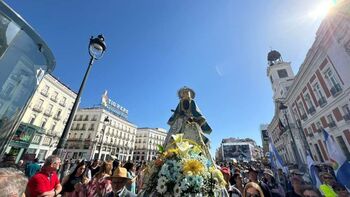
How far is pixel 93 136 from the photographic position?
50.0 meters

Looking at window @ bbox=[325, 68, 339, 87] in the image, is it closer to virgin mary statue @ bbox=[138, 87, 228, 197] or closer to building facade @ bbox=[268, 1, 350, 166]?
building facade @ bbox=[268, 1, 350, 166]

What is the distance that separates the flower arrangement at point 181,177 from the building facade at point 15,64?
65.0 inches

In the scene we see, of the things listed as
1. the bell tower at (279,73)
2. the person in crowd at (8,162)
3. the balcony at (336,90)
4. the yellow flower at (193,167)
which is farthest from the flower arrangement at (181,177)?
the bell tower at (279,73)

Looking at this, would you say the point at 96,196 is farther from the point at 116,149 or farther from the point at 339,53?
the point at 116,149

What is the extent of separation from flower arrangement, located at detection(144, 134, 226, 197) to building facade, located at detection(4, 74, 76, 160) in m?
37.8

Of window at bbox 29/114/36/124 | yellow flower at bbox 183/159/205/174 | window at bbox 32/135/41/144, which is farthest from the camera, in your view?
window at bbox 32/135/41/144

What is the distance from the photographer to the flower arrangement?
1646 millimetres

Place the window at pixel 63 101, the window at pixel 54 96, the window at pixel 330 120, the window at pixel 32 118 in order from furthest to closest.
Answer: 1. the window at pixel 63 101
2. the window at pixel 54 96
3. the window at pixel 32 118
4. the window at pixel 330 120

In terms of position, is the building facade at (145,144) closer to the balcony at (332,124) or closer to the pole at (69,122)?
the balcony at (332,124)

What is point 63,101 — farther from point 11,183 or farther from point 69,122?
point 11,183

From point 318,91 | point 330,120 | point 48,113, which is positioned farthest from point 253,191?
point 48,113

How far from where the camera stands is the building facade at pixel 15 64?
5.23 ft

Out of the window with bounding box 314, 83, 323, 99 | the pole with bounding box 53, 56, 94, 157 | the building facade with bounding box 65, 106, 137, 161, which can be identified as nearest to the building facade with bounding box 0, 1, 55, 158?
the pole with bounding box 53, 56, 94, 157

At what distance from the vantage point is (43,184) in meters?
2.69
